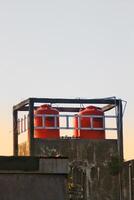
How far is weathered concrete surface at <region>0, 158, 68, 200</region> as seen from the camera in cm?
3039

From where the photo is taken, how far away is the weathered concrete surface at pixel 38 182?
30391 millimetres

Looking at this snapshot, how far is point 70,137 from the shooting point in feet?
189

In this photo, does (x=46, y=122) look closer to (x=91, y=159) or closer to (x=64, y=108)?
(x=64, y=108)

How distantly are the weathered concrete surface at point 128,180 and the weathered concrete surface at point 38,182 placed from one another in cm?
2134

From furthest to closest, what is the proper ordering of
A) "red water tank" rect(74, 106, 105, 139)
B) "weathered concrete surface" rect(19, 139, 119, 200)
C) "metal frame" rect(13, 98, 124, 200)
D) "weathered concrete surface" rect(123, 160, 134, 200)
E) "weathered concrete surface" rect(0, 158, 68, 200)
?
"red water tank" rect(74, 106, 105, 139) < "metal frame" rect(13, 98, 124, 200) < "weathered concrete surface" rect(19, 139, 119, 200) < "weathered concrete surface" rect(123, 160, 134, 200) < "weathered concrete surface" rect(0, 158, 68, 200)

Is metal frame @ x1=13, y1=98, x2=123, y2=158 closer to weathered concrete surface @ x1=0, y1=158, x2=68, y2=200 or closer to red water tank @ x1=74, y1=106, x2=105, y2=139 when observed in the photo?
red water tank @ x1=74, y1=106, x2=105, y2=139

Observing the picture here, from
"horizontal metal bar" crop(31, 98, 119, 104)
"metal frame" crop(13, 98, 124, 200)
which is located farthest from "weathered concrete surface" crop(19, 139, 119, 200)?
"horizontal metal bar" crop(31, 98, 119, 104)

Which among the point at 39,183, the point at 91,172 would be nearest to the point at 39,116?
the point at 91,172

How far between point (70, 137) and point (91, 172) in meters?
3.31

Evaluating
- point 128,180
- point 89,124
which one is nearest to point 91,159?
point 89,124

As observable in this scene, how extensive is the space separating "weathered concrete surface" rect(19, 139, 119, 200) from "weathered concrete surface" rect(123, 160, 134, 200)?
1.69 metres

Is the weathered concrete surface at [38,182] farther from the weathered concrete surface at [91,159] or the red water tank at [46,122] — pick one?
the red water tank at [46,122]

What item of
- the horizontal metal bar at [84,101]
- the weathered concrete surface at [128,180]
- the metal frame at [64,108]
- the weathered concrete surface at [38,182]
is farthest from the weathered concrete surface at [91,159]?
the weathered concrete surface at [38,182]

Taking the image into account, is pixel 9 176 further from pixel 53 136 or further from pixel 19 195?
pixel 53 136
